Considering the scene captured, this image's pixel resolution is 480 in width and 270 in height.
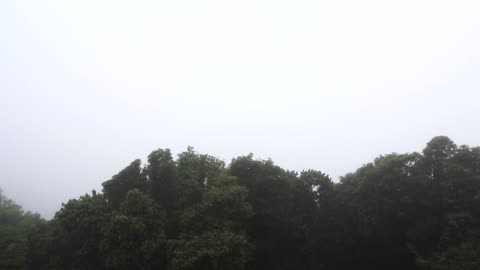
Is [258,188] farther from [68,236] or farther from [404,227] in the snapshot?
[68,236]

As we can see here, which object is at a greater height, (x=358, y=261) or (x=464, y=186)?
(x=464, y=186)

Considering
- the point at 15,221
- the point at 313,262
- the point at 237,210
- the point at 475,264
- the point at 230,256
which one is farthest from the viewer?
the point at 15,221

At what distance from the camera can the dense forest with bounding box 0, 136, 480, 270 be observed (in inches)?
814

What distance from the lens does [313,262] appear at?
27.1 m

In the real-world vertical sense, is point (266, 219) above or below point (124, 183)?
below

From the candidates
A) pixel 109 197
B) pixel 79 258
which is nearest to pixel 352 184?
pixel 109 197

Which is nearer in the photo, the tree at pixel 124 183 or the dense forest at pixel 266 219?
the dense forest at pixel 266 219

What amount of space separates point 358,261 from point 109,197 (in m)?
19.4

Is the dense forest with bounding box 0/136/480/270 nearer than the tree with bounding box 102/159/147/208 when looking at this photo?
Yes

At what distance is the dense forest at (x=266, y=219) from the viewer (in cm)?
2067

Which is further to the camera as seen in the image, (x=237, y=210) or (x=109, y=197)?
(x=109, y=197)

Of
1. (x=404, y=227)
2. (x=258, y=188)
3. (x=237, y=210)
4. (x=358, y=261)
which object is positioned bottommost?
(x=358, y=261)

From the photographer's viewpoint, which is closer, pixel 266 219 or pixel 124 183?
pixel 124 183

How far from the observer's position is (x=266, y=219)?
27094 millimetres
